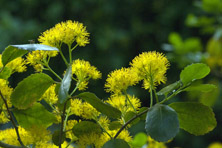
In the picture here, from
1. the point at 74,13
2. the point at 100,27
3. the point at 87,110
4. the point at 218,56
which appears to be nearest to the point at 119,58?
the point at 100,27

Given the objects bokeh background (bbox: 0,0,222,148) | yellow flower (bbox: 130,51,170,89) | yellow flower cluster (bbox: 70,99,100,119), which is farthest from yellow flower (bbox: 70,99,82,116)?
bokeh background (bbox: 0,0,222,148)

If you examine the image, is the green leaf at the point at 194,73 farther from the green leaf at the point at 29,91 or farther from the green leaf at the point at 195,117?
the green leaf at the point at 29,91

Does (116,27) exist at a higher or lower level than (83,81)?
higher

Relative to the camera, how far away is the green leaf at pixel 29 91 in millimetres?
537

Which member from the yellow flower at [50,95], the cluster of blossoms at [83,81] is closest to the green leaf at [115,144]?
the cluster of blossoms at [83,81]

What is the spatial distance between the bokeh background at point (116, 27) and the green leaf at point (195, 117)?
4.14 metres

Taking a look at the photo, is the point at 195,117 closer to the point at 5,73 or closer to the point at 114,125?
the point at 114,125

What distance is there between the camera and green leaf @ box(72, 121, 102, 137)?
56 cm

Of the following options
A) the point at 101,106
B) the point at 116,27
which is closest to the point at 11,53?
the point at 101,106

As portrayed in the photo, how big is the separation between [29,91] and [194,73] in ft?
0.79

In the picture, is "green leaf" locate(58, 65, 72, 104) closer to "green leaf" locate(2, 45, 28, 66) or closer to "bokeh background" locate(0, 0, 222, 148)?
"green leaf" locate(2, 45, 28, 66)

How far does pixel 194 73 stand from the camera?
21.3 inches

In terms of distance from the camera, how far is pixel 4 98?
54 centimetres

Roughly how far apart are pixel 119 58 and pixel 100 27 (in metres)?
0.61
